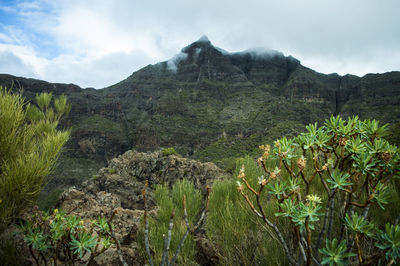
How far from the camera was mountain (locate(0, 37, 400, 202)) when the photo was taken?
259 ft

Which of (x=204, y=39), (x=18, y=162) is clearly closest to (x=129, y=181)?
(x=18, y=162)

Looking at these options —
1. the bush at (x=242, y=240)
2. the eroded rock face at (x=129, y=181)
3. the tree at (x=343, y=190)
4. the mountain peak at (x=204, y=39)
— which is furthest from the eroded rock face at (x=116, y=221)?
the mountain peak at (x=204, y=39)

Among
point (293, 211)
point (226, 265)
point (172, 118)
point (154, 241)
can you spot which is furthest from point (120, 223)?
point (172, 118)

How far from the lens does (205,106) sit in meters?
110

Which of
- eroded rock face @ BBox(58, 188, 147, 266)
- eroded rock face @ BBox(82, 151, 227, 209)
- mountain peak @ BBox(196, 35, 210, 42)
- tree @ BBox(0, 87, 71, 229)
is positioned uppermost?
mountain peak @ BBox(196, 35, 210, 42)

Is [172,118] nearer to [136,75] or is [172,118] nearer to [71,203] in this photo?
[136,75]

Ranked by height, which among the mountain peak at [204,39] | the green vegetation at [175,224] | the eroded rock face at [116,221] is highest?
the mountain peak at [204,39]

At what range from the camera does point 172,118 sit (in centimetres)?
10581

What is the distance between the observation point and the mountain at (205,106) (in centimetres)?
7894

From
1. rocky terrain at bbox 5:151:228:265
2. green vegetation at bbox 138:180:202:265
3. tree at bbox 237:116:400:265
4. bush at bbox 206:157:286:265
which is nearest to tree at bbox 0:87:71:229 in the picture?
green vegetation at bbox 138:180:202:265

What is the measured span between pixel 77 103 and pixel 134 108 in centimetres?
2955

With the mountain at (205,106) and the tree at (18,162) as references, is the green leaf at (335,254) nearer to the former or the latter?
the tree at (18,162)

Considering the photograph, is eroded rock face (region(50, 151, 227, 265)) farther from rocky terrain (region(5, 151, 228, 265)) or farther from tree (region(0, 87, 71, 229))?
tree (region(0, 87, 71, 229))

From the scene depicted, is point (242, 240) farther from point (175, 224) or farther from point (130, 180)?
point (130, 180)
